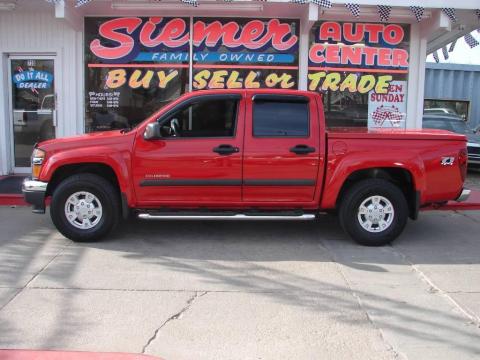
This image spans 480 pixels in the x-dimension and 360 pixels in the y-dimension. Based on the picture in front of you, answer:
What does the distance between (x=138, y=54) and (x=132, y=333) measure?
7.13 m

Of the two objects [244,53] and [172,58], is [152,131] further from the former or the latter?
[244,53]

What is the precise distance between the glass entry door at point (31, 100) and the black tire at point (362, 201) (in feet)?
20.9

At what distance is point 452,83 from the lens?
813 inches

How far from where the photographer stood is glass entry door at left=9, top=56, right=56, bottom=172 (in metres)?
10.2

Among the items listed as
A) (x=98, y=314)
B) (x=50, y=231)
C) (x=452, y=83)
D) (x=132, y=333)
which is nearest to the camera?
A: (x=132, y=333)

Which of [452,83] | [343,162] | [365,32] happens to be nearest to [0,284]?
[343,162]

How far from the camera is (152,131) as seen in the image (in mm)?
6031

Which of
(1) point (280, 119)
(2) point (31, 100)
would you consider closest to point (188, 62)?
(2) point (31, 100)

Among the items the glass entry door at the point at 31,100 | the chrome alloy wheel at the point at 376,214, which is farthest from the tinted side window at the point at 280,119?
the glass entry door at the point at 31,100

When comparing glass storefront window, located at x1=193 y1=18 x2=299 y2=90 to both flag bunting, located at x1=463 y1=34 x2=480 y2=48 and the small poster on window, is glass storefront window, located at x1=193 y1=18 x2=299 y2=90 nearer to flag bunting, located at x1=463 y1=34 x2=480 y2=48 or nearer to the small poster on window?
the small poster on window

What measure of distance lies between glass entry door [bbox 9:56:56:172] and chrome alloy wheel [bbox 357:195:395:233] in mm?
6515

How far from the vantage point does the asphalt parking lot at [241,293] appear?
381cm

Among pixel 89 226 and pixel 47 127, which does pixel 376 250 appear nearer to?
pixel 89 226

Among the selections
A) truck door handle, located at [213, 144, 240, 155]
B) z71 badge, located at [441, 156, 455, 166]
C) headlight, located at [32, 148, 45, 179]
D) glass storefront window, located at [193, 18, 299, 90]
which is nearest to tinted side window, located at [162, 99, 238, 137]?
truck door handle, located at [213, 144, 240, 155]
